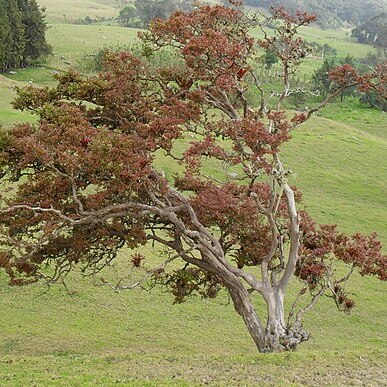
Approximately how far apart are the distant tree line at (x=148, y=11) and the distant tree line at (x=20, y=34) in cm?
3790

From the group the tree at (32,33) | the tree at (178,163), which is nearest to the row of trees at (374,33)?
the tree at (32,33)

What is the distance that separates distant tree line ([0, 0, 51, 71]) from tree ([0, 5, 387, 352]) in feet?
157

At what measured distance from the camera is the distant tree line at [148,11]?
4439 inches

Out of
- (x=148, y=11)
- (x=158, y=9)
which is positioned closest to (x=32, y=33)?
(x=158, y=9)

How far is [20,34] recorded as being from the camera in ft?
→ 208

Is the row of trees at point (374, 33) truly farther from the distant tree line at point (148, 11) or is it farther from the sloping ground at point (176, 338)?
the sloping ground at point (176, 338)

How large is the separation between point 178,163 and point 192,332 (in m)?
8.52

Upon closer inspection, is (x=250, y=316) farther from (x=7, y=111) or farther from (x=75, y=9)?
(x=75, y=9)

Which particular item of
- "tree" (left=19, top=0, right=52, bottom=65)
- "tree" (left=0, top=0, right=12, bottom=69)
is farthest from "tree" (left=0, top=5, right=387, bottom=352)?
"tree" (left=19, top=0, right=52, bottom=65)

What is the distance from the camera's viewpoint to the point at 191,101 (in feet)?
48.1

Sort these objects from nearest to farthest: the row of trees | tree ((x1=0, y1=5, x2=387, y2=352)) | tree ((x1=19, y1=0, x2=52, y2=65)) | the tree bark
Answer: tree ((x1=0, y1=5, x2=387, y2=352))
the tree bark
tree ((x1=19, y1=0, x2=52, y2=65))
the row of trees

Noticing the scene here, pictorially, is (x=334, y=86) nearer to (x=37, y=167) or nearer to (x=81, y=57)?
(x=37, y=167)

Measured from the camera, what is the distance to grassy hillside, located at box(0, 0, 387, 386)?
12781mm

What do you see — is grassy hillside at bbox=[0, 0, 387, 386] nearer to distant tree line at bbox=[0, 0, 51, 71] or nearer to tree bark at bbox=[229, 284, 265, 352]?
tree bark at bbox=[229, 284, 265, 352]
